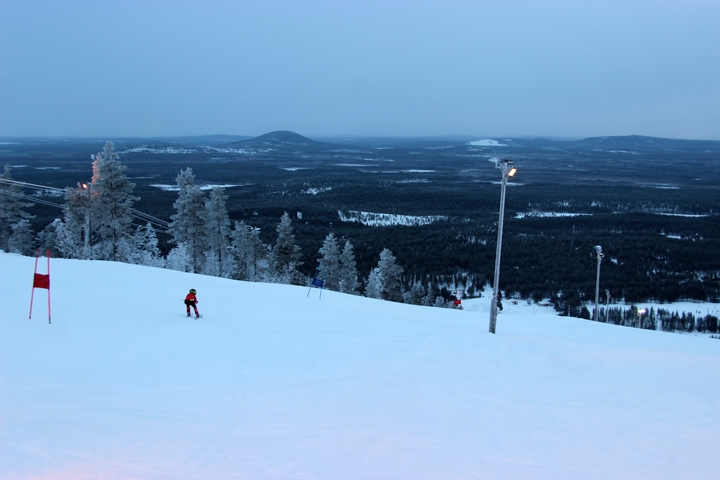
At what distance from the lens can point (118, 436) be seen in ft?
23.1

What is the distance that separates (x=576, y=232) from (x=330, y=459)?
90.3 m

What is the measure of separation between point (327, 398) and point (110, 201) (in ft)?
98.4

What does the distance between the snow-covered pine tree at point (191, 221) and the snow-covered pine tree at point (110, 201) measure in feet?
16.0

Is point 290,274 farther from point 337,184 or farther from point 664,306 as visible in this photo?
point 337,184

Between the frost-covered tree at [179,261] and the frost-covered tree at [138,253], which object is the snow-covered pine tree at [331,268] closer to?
the frost-covered tree at [179,261]

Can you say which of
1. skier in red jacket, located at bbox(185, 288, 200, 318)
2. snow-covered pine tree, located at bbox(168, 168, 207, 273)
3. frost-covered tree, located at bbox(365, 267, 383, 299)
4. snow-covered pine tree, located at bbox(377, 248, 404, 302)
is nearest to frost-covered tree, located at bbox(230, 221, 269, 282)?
snow-covered pine tree, located at bbox(168, 168, 207, 273)

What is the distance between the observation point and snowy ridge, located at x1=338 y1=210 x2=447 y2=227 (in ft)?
338

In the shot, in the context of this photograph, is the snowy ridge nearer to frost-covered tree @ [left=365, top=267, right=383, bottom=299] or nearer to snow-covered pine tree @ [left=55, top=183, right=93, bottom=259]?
frost-covered tree @ [left=365, top=267, right=383, bottom=299]

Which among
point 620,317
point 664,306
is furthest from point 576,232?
point 620,317

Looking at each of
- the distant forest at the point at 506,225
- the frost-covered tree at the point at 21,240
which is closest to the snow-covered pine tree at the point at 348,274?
the distant forest at the point at 506,225

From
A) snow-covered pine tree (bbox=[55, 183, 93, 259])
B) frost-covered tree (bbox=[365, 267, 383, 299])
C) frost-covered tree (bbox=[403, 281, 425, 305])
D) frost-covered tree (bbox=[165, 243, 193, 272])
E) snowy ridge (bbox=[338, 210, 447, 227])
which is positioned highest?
snow-covered pine tree (bbox=[55, 183, 93, 259])

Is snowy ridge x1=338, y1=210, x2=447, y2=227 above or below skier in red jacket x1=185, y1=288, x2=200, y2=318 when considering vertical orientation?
below

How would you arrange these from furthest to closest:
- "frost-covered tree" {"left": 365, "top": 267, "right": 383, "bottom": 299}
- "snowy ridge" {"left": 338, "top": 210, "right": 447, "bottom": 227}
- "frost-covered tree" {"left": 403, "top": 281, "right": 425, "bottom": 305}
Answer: "snowy ridge" {"left": 338, "top": 210, "right": 447, "bottom": 227} → "frost-covered tree" {"left": 403, "top": 281, "right": 425, "bottom": 305} → "frost-covered tree" {"left": 365, "top": 267, "right": 383, "bottom": 299}

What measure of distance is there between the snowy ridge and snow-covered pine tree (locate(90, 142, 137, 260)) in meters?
66.0
